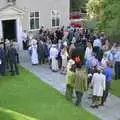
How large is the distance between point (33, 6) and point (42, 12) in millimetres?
873

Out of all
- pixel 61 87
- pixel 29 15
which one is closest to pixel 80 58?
pixel 61 87

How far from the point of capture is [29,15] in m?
31.7

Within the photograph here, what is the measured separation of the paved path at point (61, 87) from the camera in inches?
705

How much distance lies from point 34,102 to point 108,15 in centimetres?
1354

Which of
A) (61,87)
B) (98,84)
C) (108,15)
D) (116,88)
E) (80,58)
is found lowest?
(116,88)

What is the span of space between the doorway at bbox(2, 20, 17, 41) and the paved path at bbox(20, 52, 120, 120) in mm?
3028

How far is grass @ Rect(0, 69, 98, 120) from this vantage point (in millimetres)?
17297

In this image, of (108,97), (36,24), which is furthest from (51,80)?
(36,24)

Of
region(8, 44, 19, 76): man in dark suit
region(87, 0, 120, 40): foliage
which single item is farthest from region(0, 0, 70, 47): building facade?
region(8, 44, 19, 76): man in dark suit

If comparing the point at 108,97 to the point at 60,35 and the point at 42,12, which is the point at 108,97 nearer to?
the point at 60,35

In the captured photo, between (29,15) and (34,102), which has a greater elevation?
(29,15)

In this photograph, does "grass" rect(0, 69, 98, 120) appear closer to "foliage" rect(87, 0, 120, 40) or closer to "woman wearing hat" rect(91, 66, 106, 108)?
"woman wearing hat" rect(91, 66, 106, 108)

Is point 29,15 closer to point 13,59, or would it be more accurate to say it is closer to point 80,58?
point 80,58

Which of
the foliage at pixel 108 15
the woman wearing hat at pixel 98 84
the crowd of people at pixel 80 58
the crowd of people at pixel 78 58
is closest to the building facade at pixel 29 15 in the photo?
the crowd of people at pixel 78 58
